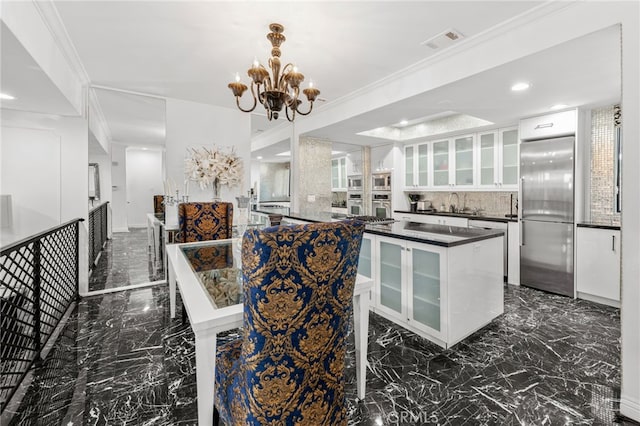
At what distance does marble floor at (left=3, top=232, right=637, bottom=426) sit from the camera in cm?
164

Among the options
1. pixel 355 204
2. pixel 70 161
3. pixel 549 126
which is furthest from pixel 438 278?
pixel 355 204

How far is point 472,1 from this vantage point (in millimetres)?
2010

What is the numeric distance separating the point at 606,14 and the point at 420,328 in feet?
8.10

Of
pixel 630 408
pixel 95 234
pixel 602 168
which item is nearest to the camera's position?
pixel 630 408

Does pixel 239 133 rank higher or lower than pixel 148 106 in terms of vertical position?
lower

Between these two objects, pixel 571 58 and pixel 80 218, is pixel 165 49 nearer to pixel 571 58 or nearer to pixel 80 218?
pixel 80 218

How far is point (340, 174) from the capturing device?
285 inches

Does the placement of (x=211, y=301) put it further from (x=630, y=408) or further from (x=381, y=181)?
(x=381, y=181)

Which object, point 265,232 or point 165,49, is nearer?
point 265,232

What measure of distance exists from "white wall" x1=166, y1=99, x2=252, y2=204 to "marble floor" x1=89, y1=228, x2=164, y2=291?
53.4 inches

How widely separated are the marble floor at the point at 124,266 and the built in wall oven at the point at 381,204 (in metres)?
4.07

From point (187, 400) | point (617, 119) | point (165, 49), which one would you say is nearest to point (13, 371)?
point (187, 400)

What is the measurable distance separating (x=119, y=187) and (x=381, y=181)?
22.6 feet

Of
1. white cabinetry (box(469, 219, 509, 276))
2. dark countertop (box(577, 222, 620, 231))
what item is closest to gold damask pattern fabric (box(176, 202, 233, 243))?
white cabinetry (box(469, 219, 509, 276))
